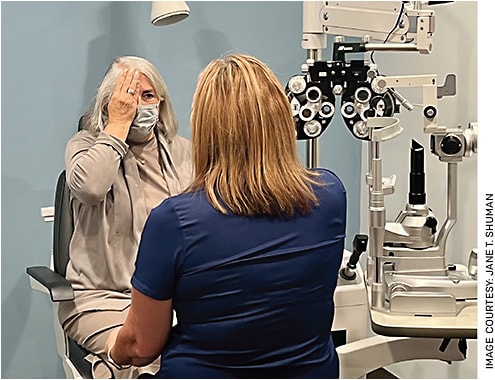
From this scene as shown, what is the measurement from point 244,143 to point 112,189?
788mm

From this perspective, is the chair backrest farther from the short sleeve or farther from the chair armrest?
the short sleeve

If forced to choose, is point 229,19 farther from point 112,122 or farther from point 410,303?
point 410,303

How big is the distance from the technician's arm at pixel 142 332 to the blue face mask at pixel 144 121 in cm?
74

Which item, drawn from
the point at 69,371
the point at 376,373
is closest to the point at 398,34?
the point at 376,373

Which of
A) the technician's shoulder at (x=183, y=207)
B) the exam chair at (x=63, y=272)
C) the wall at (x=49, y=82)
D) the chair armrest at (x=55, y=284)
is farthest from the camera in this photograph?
the wall at (x=49, y=82)

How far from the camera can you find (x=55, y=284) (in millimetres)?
2082

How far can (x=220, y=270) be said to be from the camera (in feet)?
4.69

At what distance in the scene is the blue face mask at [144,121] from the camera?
216cm

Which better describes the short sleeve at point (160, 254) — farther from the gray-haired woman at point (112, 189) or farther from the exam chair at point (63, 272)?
the exam chair at point (63, 272)

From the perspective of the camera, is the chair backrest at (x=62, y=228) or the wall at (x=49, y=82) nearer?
the chair backrest at (x=62, y=228)

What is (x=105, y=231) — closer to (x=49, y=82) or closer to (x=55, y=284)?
(x=55, y=284)

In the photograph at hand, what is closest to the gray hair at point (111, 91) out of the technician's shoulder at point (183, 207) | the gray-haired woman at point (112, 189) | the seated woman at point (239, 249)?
the gray-haired woman at point (112, 189)

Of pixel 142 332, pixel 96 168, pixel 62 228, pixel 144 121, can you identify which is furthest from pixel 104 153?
pixel 142 332

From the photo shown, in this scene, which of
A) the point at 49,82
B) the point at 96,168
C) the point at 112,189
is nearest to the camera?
the point at 96,168
